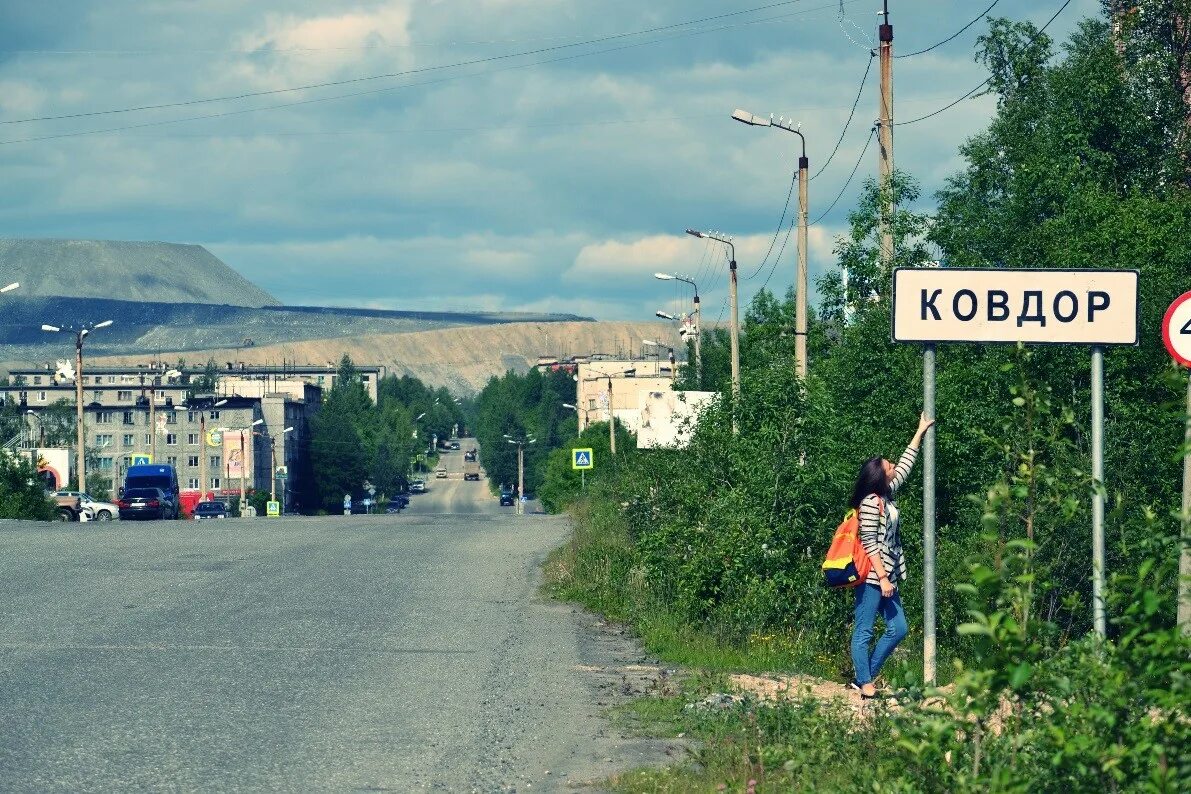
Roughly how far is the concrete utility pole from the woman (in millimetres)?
8111

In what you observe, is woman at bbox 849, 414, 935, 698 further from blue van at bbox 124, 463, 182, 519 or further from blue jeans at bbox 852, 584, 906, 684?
blue van at bbox 124, 463, 182, 519

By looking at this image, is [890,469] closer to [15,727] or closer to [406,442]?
[15,727]

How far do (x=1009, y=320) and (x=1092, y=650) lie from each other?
236cm

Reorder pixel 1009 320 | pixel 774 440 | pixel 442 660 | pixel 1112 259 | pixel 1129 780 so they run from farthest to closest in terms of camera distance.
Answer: pixel 1112 259 → pixel 774 440 → pixel 442 660 → pixel 1009 320 → pixel 1129 780

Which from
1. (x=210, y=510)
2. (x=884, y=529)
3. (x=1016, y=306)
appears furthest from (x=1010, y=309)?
(x=210, y=510)

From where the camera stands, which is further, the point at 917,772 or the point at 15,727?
the point at 15,727

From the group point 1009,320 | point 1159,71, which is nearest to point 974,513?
point 1009,320

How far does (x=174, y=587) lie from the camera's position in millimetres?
17875

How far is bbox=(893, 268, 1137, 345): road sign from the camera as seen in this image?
7.84 m

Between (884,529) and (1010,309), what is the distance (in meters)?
2.85

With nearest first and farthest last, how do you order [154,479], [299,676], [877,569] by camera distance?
1. [877,569]
2. [299,676]
3. [154,479]

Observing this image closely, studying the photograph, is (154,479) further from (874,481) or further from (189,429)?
(189,429)

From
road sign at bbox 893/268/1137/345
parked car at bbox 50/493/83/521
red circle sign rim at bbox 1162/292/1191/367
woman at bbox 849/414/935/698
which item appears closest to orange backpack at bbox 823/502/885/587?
woman at bbox 849/414/935/698

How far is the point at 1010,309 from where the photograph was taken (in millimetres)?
→ 7879
